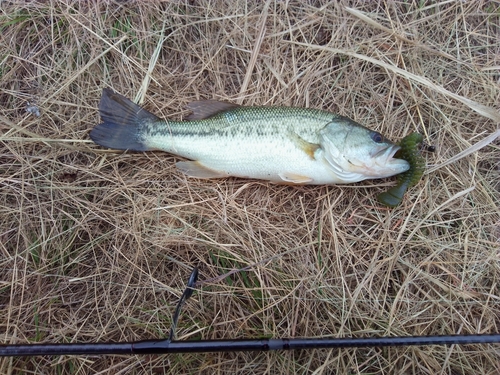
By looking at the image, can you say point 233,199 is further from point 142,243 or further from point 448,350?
point 448,350

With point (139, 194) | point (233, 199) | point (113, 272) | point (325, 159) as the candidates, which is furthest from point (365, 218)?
point (113, 272)

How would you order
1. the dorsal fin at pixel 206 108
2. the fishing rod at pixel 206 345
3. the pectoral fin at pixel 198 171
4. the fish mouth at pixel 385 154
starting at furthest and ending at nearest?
the dorsal fin at pixel 206 108
the pectoral fin at pixel 198 171
the fish mouth at pixel 385 154
the fishing rod at pixel 206 345

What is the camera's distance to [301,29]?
3.56m

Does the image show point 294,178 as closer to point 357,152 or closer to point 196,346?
point 357,152

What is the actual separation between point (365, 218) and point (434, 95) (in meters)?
1.28

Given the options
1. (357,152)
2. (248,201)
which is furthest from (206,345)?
(357,152)

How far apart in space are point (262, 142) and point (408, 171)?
1.21 m

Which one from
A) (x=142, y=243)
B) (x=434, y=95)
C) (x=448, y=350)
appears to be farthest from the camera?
(x=434, y=95)

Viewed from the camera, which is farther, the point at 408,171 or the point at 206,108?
the point at 206,108

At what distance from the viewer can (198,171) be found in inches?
126

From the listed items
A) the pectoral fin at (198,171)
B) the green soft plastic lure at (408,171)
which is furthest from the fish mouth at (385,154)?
the pectoral fin at (198,171)

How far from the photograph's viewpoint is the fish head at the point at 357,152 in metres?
3.03

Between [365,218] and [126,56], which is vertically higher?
[126,56]

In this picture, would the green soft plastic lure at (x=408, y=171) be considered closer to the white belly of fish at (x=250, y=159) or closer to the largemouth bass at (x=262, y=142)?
the largemouth bass at (x=262, y=142)
